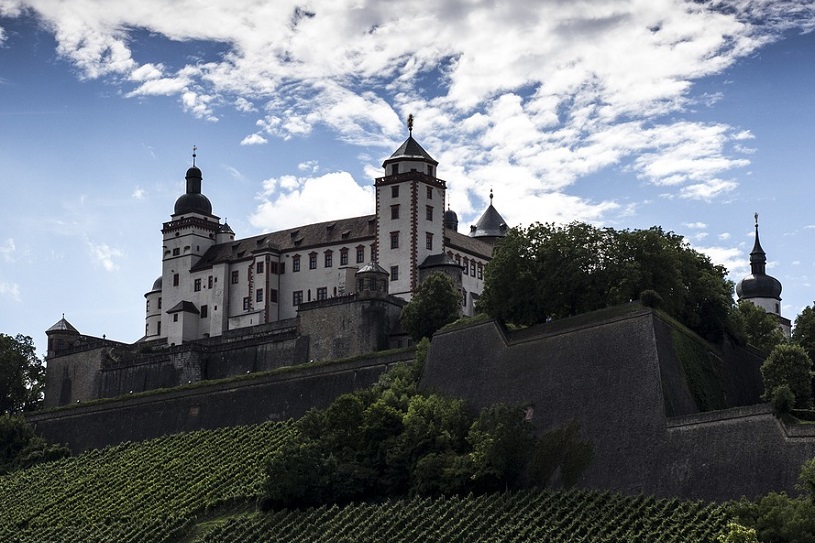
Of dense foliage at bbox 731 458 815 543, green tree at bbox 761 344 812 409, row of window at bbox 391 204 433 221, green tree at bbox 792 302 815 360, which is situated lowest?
dense foliage at bbox 731 458 815 543

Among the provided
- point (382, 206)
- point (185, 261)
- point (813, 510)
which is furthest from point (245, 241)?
point (813, 510)

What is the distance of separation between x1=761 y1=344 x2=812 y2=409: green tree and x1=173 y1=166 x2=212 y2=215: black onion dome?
166 feet

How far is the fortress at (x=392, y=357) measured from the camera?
5262cm

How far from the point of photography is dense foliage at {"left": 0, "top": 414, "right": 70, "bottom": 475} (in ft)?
262

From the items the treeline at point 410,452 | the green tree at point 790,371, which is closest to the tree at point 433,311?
the treeline at point 410,452

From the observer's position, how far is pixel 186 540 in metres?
Answer: 61.7

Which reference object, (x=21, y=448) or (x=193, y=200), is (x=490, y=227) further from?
(x=21, y=448)

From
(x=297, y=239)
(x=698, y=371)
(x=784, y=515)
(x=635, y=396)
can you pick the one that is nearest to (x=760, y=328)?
(x=698, y=371)

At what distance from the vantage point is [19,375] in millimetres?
91875

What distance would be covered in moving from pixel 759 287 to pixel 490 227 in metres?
22.3

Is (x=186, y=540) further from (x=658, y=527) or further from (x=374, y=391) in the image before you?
(x=658, y=527)

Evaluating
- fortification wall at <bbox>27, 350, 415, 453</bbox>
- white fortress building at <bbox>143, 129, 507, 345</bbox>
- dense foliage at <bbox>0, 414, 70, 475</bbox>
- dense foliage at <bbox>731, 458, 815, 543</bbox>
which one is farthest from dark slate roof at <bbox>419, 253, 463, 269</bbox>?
dense foliage at <bbox>731, 458, 815, 543</bbox>

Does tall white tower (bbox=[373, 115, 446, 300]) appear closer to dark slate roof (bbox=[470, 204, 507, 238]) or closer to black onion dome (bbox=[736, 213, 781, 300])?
dark slate roof (bbox=[470, 204, 507, 238])

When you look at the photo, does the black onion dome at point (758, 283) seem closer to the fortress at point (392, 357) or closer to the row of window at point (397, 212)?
the fortress at point (392, 357)
